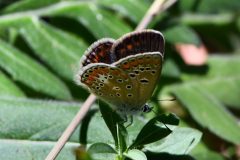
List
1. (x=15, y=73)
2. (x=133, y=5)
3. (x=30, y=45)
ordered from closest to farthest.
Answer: (x=15, y=73) < (x=30, y=45) < (x=133, y=5)

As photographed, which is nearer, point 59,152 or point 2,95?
point 59,152

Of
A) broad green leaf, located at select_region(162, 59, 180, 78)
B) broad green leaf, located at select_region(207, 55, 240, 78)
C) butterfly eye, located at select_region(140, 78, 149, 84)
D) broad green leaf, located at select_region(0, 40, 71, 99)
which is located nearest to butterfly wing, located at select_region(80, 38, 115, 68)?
butterfly eye, located at select_region(140, 78, 149, 84)

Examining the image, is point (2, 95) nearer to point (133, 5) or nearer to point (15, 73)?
point (15, 73)

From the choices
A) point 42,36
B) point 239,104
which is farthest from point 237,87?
point 42,36

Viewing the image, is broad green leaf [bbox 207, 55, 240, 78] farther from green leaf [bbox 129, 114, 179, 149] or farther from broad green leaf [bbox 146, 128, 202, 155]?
green leaf [bbox 129, 114, 179, 149]

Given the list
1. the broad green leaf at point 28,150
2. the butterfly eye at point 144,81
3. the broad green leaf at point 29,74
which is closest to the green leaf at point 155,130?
the butterfly eye at point 144,81

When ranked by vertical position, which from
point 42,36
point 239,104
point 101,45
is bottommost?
point 239,104
